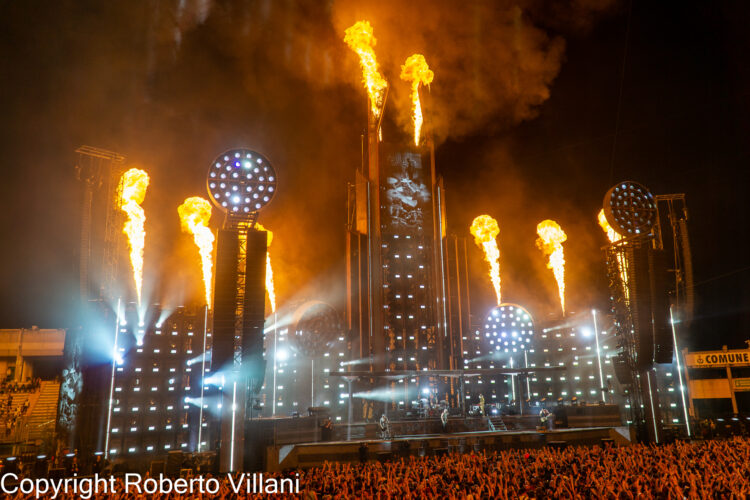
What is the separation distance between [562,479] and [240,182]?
1897cm

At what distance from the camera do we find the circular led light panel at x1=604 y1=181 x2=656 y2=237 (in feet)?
90.5

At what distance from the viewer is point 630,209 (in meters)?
28.2

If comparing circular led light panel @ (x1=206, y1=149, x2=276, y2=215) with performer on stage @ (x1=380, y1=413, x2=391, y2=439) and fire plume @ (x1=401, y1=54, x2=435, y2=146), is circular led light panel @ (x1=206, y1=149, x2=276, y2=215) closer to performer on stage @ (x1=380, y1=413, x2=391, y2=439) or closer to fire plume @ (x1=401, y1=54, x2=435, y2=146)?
performer on stage @ (x1=380, y1=413, x2=391, y2=439)

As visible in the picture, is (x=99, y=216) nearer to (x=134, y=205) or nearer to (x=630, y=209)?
(x=134, y=205)

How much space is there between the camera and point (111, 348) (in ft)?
81.7

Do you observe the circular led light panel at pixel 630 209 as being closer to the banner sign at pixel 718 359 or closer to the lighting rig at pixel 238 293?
the lighting rig at pixel 238 293

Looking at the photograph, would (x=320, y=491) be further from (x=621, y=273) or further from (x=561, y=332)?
(x=561, y=332)

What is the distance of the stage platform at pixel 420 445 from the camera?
78.4 ft

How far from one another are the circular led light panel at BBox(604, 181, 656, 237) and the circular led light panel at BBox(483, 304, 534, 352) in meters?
46.5

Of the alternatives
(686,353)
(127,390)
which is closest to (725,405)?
(686,353)

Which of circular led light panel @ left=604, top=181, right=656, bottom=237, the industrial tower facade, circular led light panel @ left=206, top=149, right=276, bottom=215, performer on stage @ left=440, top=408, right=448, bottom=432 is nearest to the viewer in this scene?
circular led light panel @ left=206, top=149, right=276, bottom=215

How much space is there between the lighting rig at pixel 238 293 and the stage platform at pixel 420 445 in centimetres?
215

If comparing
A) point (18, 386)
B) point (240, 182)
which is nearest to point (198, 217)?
point (240, 182)

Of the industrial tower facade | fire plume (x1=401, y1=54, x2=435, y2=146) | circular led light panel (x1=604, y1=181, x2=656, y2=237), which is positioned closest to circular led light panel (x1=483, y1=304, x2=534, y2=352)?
the industrial tower facade
